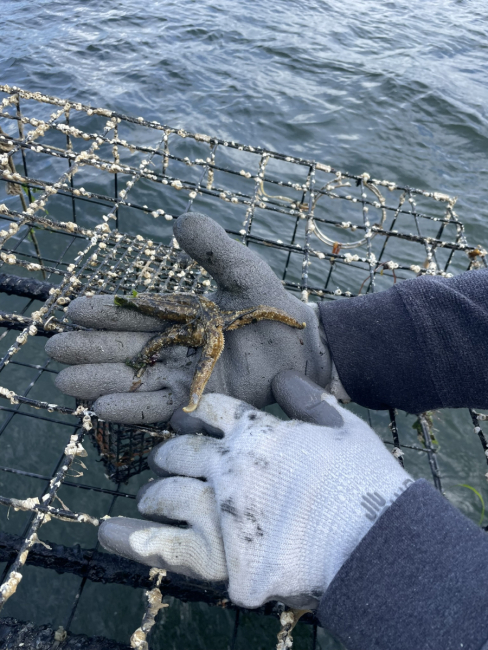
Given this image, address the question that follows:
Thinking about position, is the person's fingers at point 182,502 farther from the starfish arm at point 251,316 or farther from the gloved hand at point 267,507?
the starfish arm at point 251,316

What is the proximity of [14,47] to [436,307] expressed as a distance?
11.6 metres

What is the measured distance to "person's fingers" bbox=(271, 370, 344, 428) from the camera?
2.05 metres

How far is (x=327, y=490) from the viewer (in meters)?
1.73

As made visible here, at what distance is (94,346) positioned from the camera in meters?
2.29

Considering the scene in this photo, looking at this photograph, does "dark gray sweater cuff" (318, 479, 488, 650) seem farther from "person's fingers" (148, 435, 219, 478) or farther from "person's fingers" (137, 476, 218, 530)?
"person's fingers" (148, 435, 219, 478)

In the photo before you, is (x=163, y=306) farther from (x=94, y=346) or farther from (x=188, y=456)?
(x=188, y=456)

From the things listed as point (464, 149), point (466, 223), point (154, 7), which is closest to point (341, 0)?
point (154, 7)

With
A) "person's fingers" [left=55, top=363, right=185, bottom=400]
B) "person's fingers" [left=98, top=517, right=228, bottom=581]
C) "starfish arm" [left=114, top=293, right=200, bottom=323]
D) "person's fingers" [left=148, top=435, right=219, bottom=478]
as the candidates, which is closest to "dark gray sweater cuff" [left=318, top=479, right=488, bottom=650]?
"person's fingers" [left=98, top=517, right=228, bottom=581]

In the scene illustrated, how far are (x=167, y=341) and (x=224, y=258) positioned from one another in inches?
20.2

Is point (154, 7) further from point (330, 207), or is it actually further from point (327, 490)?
point (327, 490)

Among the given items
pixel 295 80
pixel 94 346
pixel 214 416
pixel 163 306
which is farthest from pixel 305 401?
pixel 295 80

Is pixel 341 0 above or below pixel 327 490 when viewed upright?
above

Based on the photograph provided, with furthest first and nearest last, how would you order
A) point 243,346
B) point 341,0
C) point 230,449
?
1. point 341,0
2. point 243,346
3. point 230,449

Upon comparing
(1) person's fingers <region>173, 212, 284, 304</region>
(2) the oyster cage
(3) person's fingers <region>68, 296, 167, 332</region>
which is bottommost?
(2) the oyster cage
